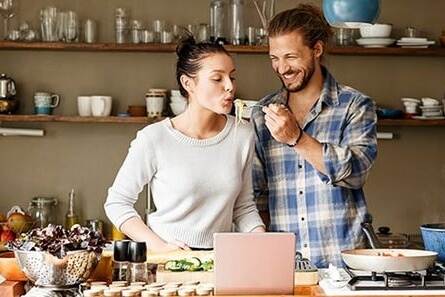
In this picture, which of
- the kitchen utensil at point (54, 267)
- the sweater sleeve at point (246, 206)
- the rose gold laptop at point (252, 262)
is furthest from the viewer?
the sweater sleeve at point (246, 206)

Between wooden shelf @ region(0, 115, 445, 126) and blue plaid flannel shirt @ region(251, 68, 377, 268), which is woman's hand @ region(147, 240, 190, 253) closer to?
blue plaid flannel shirt @ region(251, 68, 377, 268)

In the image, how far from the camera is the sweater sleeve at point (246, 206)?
3.20m

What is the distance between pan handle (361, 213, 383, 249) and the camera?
9.57 ft

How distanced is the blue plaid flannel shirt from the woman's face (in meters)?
0.38

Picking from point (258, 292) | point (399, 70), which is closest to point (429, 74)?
point (399, 70)

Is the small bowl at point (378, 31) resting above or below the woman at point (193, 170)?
above

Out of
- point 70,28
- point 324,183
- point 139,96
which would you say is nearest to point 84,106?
point 139,96

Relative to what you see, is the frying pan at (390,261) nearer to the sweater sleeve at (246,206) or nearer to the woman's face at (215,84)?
the sweater sleeve at (246,206)

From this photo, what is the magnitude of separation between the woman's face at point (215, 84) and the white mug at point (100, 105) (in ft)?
6.58

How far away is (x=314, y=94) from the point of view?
3.39 m

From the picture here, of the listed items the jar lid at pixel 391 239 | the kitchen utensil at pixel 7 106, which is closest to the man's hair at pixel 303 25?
the jar lid at pixel 391 239

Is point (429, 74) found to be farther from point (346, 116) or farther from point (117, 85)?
point (346, 116)

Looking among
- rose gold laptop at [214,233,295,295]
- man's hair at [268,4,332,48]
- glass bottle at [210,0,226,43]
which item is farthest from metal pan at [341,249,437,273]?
glass bottle at [210,0,226,43]

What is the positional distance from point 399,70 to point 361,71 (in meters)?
0.23
